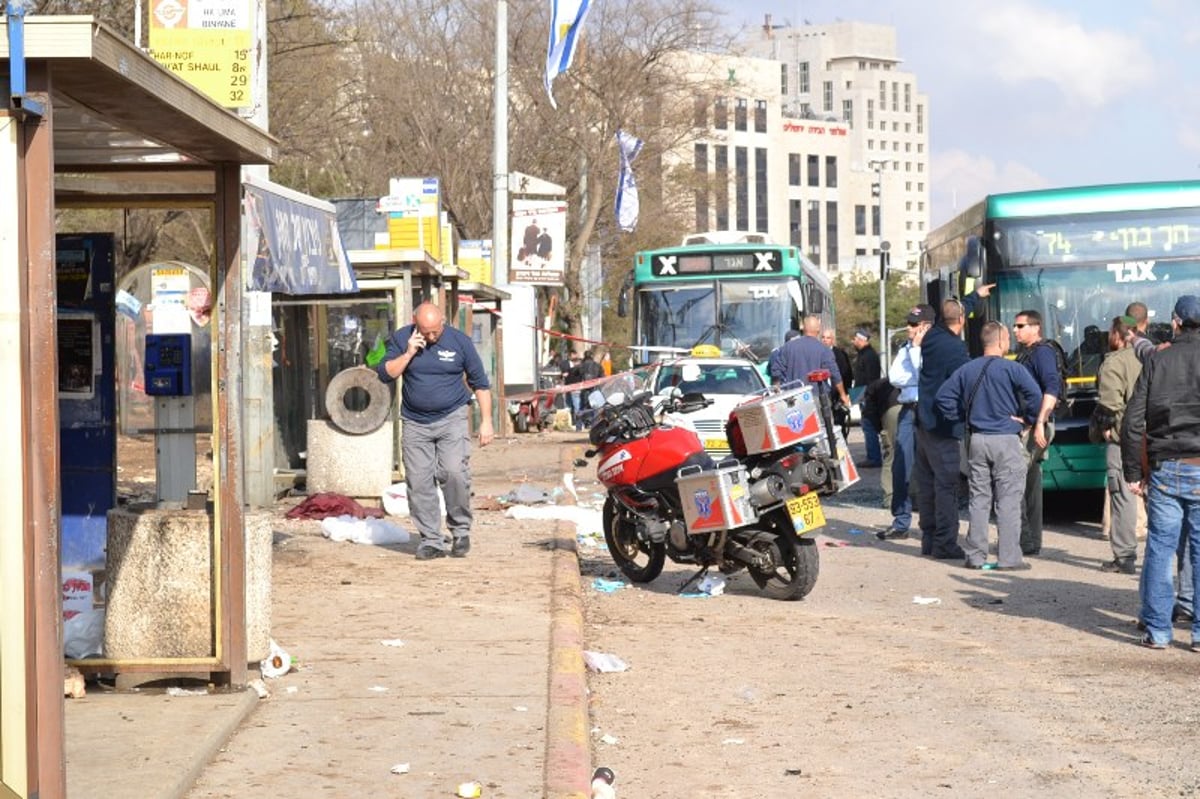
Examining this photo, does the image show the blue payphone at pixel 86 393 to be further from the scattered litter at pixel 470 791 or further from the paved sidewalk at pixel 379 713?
the scattered litter at pixel 470 791

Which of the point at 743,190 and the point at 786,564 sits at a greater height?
the point at 743,190

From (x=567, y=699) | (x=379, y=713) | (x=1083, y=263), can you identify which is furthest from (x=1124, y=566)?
(x=379, y=713)

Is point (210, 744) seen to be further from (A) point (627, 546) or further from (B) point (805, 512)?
(A) point (627, 546)

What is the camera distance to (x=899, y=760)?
24.1 ft

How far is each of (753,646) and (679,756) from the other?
275cm

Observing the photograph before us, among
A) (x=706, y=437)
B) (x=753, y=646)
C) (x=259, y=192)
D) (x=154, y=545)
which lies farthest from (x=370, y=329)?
(x=154, y=545)

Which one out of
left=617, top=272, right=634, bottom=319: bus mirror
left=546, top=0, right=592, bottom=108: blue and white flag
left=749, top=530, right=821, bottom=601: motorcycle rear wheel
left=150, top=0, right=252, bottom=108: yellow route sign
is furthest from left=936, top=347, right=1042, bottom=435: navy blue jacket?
left=546, top=0, right=592, bottom=108: blue and white flag

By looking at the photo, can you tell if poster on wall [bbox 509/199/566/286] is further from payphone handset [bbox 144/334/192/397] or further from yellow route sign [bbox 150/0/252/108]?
payphone handset [bbox 144/334/192/397]

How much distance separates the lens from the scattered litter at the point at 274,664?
845 cm

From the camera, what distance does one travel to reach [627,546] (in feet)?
41.1

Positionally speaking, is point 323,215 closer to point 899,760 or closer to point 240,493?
point 240,493

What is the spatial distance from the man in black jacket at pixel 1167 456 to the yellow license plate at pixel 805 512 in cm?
214

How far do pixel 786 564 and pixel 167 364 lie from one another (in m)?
4.27

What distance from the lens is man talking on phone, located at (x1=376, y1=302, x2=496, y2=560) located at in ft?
42.8
